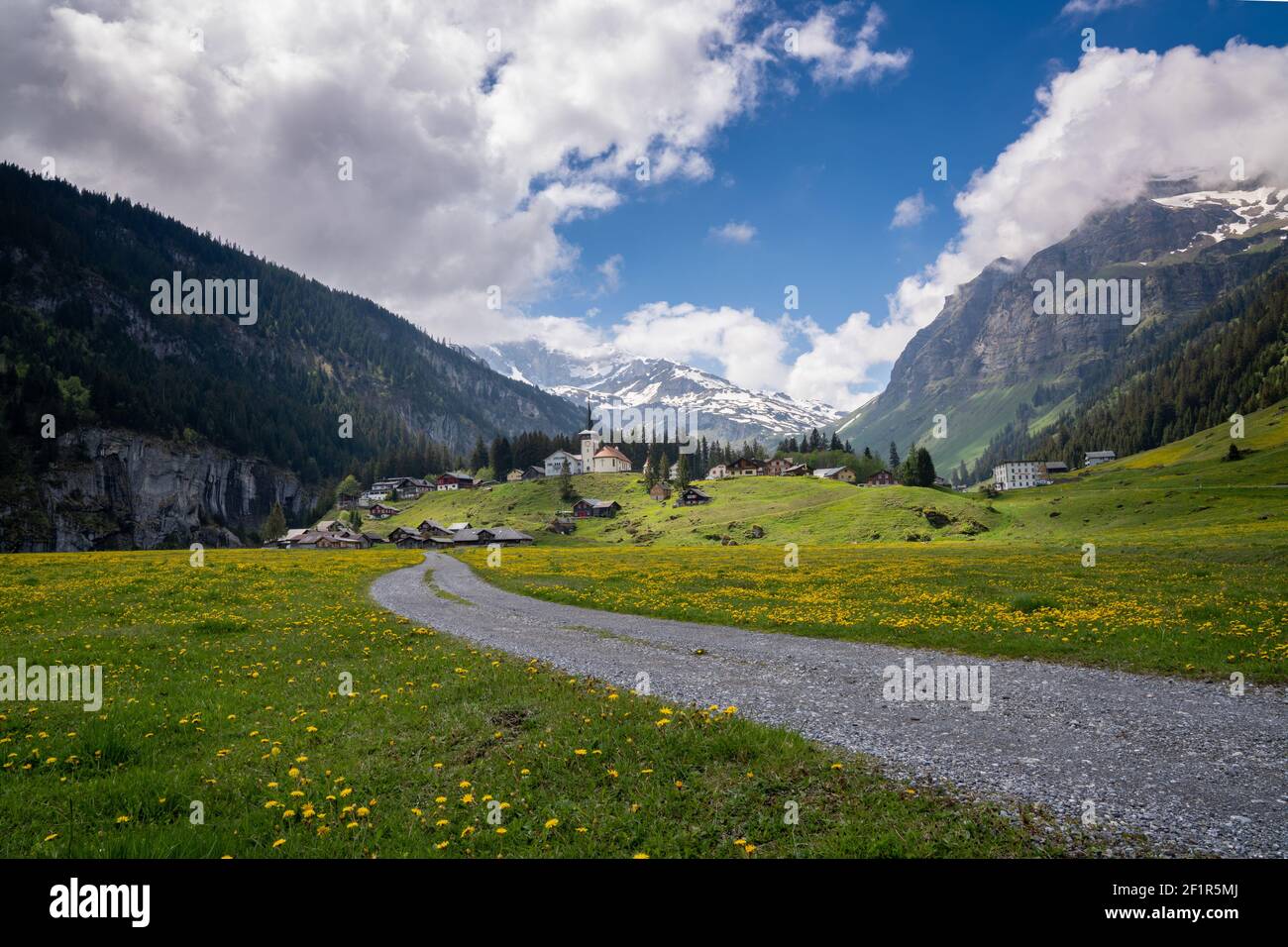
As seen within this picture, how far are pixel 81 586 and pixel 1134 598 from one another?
5434 cm

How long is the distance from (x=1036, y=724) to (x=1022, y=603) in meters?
16.8

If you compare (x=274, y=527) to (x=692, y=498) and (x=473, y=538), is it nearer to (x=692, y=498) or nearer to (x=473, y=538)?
(x=473, y=538)

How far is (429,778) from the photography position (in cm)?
913

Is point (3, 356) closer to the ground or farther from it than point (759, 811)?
farther from it

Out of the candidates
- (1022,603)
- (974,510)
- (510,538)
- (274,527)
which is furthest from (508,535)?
(1022,603)

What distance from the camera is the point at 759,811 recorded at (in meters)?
7.75

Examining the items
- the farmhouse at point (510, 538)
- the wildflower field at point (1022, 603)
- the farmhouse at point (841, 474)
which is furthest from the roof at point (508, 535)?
the farmhouse at point (841, 474)

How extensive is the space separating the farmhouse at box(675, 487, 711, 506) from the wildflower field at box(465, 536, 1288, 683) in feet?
340

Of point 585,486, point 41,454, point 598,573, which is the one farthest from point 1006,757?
point 41,454

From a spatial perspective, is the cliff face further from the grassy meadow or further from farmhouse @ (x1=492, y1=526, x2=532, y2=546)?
the grassy meadow

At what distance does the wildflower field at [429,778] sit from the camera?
6977 millimetres

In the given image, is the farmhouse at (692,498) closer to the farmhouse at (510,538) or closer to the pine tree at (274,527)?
the farmhouse at (510,538)
